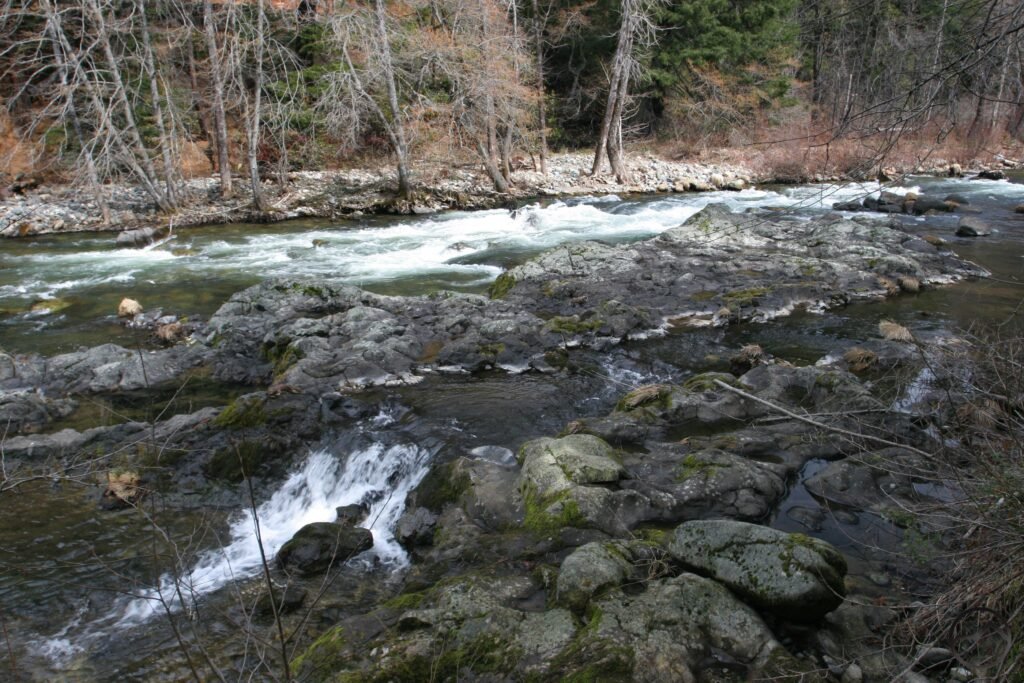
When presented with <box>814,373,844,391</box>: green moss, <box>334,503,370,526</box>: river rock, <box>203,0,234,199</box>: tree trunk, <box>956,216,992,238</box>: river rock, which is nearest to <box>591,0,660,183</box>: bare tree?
<box>956,216,992,238</box>: river rock

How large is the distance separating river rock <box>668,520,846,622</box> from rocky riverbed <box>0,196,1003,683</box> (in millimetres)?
11

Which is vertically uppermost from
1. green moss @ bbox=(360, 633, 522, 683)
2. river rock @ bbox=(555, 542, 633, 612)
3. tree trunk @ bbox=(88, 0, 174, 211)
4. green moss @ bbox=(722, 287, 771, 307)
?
tree trunk @ bbox=(88, 0, 174, 211)

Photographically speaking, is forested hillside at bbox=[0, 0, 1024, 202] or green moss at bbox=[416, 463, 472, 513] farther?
forested hillside at bbox=[0, 0, 1024, 202]

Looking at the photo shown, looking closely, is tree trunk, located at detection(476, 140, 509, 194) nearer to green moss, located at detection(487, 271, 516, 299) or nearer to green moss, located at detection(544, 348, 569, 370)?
green moss, located at detection(487, 271, 516, 299)

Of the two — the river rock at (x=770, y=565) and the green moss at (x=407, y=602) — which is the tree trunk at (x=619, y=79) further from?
the green moss at (x=407, y=602)

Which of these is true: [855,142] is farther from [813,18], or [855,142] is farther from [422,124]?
[422,124]

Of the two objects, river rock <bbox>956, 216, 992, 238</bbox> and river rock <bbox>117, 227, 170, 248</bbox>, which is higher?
river rock <bbox>117, 227, 170, 248</bbox>

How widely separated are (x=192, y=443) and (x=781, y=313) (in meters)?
6.91

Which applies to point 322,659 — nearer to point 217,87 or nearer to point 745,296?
point 745,296

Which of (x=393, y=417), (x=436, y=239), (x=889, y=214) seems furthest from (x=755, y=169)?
(x=393, y=417)

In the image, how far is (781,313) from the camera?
28.3 ft

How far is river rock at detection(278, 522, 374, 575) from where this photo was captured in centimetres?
417

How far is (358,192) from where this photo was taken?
730 inches

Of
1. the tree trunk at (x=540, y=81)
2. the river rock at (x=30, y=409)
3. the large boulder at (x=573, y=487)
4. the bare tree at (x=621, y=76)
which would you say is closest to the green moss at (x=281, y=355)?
the river rock at (x=30, y=409)
